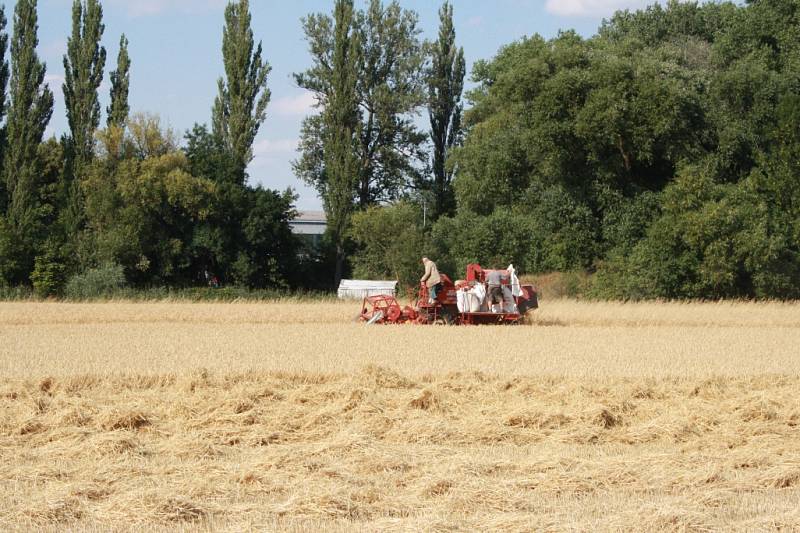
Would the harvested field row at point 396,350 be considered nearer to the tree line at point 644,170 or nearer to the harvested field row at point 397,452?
the harvested field row at point 397,452

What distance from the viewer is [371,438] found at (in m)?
10.0

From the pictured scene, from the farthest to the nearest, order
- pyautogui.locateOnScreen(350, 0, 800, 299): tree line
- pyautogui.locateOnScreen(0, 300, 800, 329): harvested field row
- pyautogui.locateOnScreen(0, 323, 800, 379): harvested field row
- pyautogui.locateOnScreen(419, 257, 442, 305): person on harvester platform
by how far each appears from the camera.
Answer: pyautogui.locateOnScreen(350, 0, 800, 299): tree line → pyautogui.locateOnScreen(0, 300, 800, 329): harvested field row → pyautogui.locateOnScreen(419, 257, 442, 305): person on harvester platform → pyautogui.locateOnScreen(0, 323, 800, 379): harvested field row

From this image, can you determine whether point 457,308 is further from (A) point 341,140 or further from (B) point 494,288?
(A) point 341,140

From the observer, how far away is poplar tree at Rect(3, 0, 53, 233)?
42.4m

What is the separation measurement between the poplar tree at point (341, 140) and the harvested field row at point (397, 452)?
3459 centimetres

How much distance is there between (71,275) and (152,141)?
8155 mm

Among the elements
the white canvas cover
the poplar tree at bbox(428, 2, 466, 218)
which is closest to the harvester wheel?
the white canvas cover

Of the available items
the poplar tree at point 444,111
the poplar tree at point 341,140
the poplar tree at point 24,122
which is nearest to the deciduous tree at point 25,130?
the poplar tree at point 24,122

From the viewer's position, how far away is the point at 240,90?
4806 cm

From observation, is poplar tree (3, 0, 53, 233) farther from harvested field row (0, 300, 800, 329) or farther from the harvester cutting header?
the harvester cutting header

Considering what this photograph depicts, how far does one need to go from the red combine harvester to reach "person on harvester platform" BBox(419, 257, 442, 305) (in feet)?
0.39

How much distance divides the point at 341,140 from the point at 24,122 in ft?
47.5

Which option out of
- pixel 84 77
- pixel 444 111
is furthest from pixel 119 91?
pixel 444 111

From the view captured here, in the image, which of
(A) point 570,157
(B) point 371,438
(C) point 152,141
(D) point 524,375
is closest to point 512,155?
(A) point 570,157
